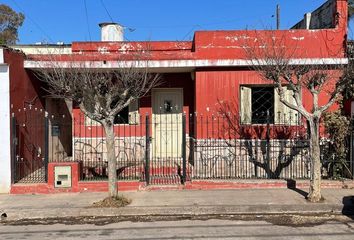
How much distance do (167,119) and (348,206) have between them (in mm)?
7224

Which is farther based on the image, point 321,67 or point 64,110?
point 64,110

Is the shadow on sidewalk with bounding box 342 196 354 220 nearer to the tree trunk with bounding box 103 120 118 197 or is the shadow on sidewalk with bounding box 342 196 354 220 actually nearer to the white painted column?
the tree trunk with bounding box 103 120 118 197

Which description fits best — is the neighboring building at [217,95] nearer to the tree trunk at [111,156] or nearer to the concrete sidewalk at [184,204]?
the concrete sidewalk at [184,204]

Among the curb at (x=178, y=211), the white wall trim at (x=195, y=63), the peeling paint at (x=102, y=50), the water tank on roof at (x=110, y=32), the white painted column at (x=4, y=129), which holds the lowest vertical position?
the curb at (x=178, y=211)

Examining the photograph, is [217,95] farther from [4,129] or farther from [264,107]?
[4,129]

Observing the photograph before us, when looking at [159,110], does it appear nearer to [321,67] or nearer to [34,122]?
[34,122]

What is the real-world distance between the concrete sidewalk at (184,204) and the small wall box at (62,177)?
17.9 inches

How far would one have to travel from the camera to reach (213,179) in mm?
11883

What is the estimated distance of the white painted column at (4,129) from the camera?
11.5 m

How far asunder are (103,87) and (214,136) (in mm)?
3904

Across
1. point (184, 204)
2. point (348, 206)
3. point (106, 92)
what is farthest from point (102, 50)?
point (348, 206)

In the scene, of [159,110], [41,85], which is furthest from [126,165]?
[41,85]

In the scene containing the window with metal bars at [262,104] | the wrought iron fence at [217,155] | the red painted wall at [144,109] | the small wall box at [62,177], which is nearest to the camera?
the small wall box at [62,177]

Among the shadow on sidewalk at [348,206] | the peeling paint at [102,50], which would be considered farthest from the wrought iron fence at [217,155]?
the peeling paint at [102,50]
